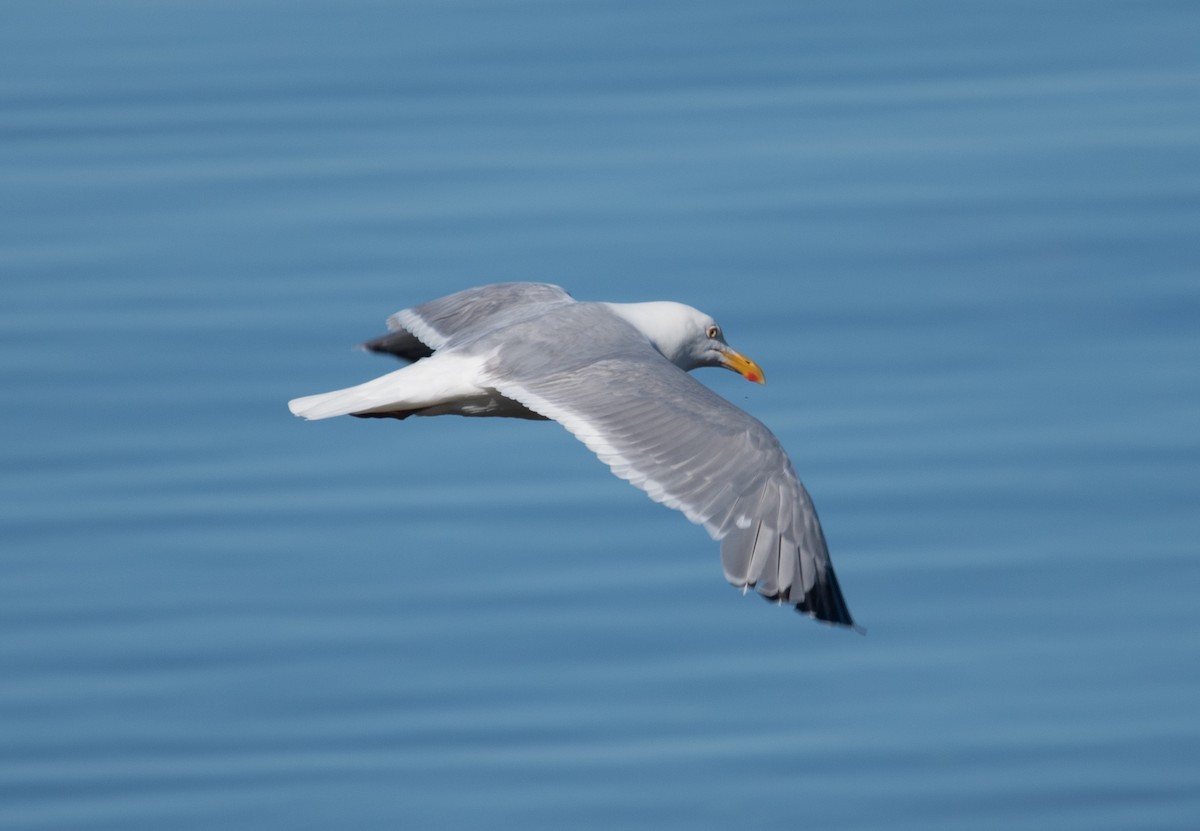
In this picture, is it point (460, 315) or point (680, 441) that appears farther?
point (460, 315)

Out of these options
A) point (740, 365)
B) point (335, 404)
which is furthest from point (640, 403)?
point (740, 365)

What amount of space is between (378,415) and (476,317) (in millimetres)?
1111

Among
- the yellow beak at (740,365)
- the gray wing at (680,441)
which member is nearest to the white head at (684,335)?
the yellow beak at (740,365)

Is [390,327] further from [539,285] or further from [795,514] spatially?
[795,514]

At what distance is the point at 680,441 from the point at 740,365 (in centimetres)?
200

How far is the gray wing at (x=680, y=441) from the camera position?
29.8 feet

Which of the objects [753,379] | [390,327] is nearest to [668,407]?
[753,379]

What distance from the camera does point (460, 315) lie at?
1159 centimetres

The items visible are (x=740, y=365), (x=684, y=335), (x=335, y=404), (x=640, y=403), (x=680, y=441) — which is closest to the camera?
(x=680, y=441)

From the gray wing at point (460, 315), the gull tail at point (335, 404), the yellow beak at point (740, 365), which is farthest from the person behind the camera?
the yellow beak at point (740, 365)

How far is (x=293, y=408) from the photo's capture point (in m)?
10.1

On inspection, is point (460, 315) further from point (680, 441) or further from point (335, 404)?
point (680, 441)

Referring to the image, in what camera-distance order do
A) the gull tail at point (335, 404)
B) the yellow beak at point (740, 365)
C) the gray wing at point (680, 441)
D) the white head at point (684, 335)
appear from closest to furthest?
the gray wing at point (680, 441)
the gull tail at point (335, 404)
the white head at point (684, 335)
the yellow beak at point (740, 365)

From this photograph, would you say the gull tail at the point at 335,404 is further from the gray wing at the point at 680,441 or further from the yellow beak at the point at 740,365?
the yellow beak at the point at 740,365
